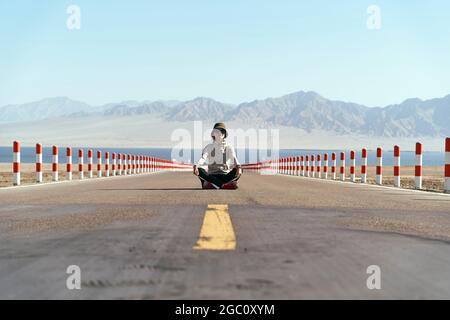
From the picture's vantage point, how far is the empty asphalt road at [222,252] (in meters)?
3.59

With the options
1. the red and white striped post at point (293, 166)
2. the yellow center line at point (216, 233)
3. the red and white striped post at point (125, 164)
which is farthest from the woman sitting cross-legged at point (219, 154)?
the red and white striped post at point (293, 166)

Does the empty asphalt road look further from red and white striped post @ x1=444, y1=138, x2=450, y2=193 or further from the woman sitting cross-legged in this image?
the woman sitting cross-legged

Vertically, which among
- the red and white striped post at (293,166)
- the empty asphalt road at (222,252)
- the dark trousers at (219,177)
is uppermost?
the empty asphalt road at (222,252)

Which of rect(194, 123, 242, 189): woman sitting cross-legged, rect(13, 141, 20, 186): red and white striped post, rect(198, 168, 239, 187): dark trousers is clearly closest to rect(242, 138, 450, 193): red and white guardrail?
rect(194, 123, 242, 189): woman sitting cross-legged

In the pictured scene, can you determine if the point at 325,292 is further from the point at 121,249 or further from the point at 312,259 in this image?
the point at 121,249

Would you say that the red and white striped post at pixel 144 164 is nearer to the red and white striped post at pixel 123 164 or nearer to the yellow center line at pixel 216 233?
the red and white striped post at pixel 123 164

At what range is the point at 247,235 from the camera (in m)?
5.75

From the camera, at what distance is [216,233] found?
5.67 m

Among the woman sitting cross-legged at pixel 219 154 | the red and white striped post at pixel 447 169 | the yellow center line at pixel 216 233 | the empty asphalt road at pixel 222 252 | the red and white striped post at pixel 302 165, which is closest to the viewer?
the empty asphalt road at pixel 222 252

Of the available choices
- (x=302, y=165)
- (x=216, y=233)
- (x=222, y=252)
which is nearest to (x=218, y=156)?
(x=216, y=233)

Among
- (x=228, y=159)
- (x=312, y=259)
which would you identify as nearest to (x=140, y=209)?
(x=312, y=259)

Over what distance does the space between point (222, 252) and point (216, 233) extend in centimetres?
95

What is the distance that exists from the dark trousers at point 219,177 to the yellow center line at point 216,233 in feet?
21.4

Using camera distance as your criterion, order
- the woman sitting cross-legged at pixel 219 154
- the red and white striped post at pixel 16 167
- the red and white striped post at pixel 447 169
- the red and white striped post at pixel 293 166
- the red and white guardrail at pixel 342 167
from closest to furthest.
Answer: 1. the red and white striped post at pixel 447 169
2. the woman sitting cross-legged at pixel 219 154
3. the red and white guardrail at pixel 342 167
4. the red and white striped post at pixel 16 167
5. the red and white striped post at pixel 293 166
